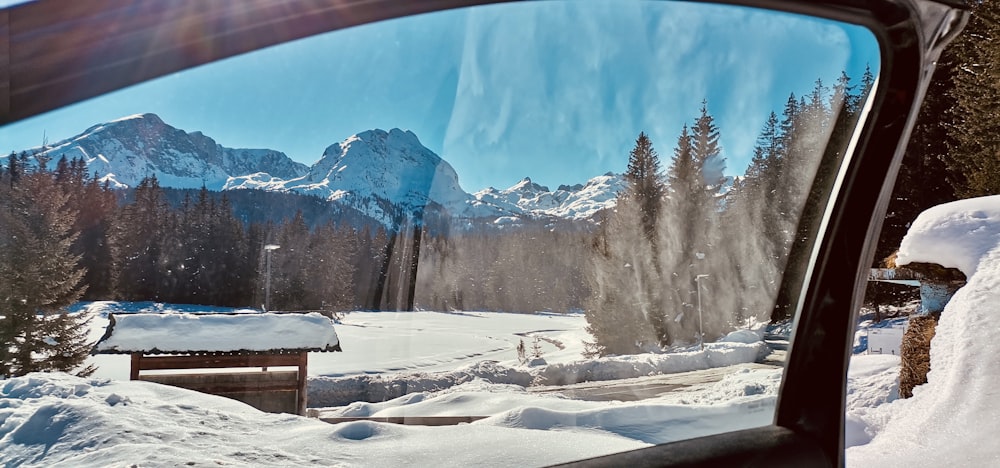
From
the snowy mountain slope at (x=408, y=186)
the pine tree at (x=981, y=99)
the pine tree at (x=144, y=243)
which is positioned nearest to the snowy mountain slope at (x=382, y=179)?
the snowy mountain slope at (x=408, y=186)

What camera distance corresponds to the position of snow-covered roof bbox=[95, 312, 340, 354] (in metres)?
0.95

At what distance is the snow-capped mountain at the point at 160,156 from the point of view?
696 millimetres

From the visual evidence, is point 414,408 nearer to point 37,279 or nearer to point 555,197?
point 555,197

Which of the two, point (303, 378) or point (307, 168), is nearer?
point (307, 168)

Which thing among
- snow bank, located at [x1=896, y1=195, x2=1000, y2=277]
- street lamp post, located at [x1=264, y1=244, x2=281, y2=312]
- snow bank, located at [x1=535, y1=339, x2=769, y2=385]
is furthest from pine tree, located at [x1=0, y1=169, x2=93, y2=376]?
snow bank, located at [x1=896, y1=195, x2=1000, y2=277]

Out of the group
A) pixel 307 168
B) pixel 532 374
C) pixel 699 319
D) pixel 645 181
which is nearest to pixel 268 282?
pixel 307 168

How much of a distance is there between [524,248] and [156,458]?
876 millimetres

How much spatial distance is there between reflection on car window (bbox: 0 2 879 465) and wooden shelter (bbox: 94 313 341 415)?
0.02 meters

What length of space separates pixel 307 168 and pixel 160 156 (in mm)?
190

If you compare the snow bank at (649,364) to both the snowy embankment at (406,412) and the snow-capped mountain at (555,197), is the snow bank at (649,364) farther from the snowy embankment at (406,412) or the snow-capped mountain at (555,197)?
the snow-capped mountain at (555,197)

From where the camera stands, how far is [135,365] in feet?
3.02

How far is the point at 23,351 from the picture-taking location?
2.32 feet

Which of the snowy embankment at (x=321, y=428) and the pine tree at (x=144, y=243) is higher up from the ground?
the pine tree at (x=144, y=243)

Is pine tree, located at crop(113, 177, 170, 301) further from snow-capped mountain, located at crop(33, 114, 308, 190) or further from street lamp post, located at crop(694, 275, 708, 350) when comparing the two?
street lamp post, located at crop(694, 275, 708, 350)
